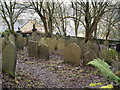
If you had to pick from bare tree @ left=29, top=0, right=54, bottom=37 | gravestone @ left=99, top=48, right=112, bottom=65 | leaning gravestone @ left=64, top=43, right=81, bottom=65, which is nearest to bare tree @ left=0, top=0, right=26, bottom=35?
bare tree @ left=29, top=0, right=54, bottom=37

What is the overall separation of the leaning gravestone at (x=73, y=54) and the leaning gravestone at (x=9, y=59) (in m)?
2.52

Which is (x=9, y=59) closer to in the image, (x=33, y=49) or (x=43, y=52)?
(x=43, y=52)

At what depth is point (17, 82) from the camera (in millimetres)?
3033

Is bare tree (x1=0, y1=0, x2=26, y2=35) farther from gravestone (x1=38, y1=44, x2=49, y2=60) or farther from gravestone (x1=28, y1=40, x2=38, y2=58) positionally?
gravestone (x1=38, y1=44, x2=49, y2=60)

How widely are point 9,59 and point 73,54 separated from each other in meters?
2.57

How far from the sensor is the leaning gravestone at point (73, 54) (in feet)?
18.2

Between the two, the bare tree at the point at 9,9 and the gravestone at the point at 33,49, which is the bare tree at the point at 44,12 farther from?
the gravestone at the point at 33,49

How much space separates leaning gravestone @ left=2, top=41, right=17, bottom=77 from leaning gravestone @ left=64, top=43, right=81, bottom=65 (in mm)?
2520

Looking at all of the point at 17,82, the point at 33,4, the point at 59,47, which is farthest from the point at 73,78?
the point at 33,4

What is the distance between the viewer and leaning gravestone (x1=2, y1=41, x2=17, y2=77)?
10.9 feet

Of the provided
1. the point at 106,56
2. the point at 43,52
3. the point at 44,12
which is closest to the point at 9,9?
the point at 44,12

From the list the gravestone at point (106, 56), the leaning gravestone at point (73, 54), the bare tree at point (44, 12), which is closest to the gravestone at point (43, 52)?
the leaning gravestone at point (73, 54)

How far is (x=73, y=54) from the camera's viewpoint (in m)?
5.62

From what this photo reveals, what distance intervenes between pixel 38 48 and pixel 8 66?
9.62 feet
